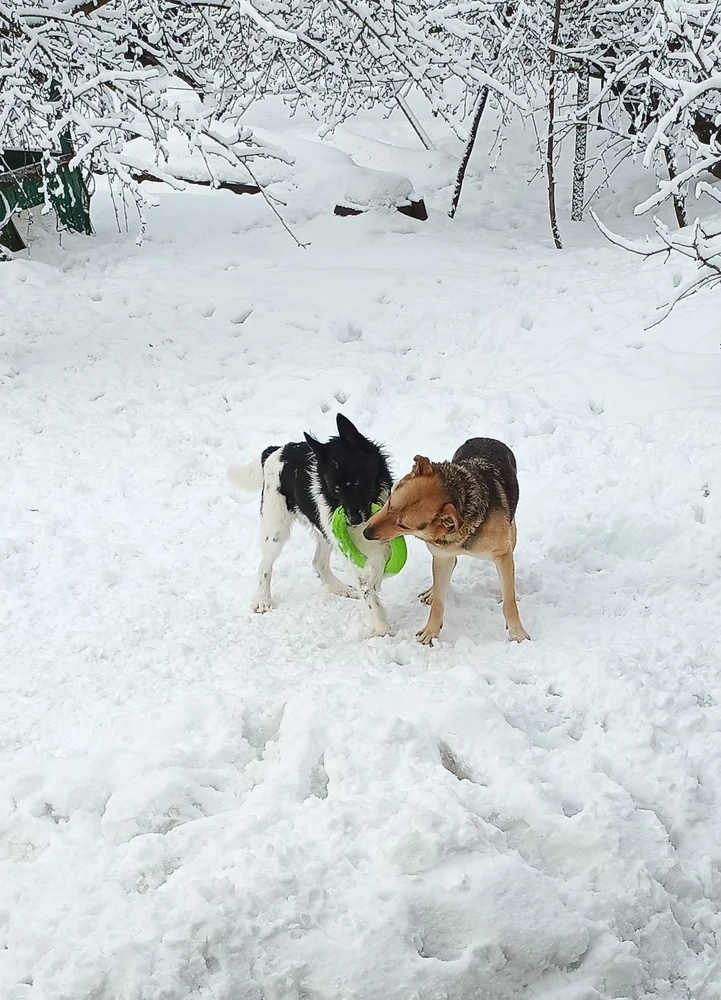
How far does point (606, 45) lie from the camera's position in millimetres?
10641

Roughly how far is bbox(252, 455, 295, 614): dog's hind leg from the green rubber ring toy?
1.90ft

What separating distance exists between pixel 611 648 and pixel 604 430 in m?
2.80

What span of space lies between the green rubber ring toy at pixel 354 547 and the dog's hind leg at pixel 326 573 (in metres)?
0.60

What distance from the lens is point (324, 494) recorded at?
4512 mm

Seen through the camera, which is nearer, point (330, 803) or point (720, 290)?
point (330, 803)

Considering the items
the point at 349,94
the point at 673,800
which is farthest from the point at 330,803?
the point at 349,94

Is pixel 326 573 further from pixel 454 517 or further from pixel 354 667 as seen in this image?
pixel 454 517

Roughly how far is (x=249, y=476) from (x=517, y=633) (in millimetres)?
1969

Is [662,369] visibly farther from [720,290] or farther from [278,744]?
[278,744]

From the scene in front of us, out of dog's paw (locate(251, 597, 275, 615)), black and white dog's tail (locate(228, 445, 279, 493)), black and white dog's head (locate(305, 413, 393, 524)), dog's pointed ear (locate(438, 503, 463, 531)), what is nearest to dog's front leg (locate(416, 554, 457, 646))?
dog's pointed ear (locate(438, 503, 463, 531))

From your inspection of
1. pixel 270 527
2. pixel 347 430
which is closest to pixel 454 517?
pixel 347 430

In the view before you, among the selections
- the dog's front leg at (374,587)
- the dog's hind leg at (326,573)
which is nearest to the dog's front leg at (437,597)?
the dog's front leg at (374,587)

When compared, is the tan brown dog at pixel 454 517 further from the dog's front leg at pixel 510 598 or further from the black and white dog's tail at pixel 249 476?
the black and white dog's tail at pixel 249 476

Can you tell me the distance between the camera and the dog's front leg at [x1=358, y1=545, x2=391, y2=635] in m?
4.52
